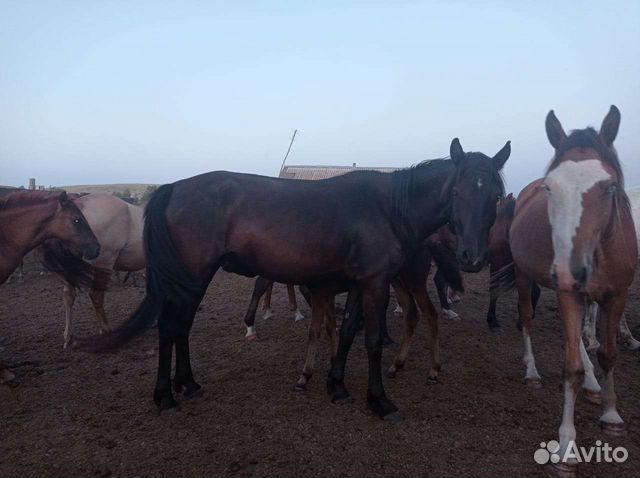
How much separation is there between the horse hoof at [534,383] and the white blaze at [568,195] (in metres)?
2.15

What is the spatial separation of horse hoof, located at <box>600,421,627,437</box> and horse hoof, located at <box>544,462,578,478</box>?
66 cm

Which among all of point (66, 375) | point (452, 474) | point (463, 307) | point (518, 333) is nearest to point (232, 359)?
point (66, 375)

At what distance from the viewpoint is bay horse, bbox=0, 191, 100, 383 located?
446 cm

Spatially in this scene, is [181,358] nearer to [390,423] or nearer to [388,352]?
[390,423]

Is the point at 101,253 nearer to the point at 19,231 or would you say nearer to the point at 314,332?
the point at 19,231

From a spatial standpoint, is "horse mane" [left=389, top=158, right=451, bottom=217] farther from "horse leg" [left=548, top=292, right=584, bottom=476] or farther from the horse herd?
"horse leg" [left=548, top=292, right=584, bottom=476]

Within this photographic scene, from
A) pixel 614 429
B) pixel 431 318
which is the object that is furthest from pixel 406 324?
pixel 614 429

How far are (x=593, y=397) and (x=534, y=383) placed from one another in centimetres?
53

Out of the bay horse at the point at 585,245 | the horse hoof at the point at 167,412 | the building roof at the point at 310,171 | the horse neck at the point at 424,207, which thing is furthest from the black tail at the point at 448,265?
the building roof at the point at 310,171

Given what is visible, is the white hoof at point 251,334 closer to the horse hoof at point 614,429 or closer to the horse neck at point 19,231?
the horse neck at point 19,231

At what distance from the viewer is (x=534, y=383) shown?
4.16 metres

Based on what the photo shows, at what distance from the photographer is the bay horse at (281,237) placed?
3621mm

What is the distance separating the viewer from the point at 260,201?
368 cm

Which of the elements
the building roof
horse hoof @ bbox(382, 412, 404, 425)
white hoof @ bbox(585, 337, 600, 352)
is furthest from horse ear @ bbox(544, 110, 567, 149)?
the building roof
